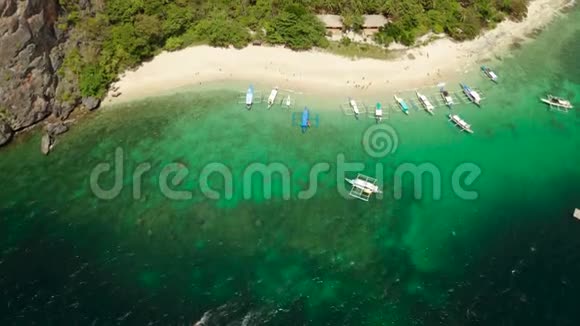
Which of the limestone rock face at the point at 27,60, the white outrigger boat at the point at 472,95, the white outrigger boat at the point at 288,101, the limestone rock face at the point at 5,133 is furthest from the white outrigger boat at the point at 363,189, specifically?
the limestone rock face at the point at 5,133

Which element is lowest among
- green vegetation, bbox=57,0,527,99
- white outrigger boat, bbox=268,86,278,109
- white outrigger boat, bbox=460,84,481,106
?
white outrigger boat, bbox=460,84,481,106

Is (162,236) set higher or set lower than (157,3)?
lower

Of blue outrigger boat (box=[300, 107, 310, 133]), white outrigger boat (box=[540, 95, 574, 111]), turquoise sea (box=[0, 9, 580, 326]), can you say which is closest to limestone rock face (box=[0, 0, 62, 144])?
turquoise sea (box=[0, 9, 580, 326])

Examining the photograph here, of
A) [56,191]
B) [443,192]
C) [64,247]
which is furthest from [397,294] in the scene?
[56,191]

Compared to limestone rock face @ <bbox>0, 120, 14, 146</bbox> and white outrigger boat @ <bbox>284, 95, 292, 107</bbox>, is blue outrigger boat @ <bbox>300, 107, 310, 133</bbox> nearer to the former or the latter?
white outrigger boat @ <bbox>284, 95, 292, 107</bbox>

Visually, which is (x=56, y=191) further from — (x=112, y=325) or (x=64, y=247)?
(x=112, y=325)

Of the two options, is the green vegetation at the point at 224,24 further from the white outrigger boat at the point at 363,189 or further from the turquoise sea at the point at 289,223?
the white outrigger boat at the point at 363,189

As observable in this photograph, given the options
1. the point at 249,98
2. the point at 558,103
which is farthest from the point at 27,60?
the point at 558,103
